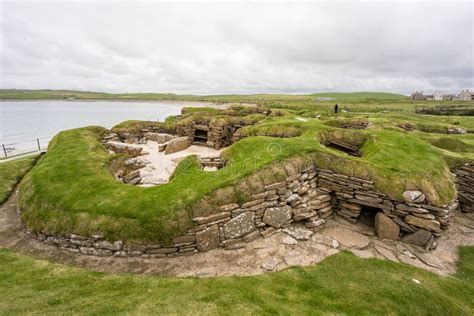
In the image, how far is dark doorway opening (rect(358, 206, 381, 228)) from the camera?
811 centimetres

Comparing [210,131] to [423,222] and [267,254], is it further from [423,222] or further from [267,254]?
[423,222]

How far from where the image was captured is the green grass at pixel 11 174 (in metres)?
10.1

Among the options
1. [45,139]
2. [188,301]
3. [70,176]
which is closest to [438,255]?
[188,301]

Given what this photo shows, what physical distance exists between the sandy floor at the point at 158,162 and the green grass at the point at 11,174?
605 centimetres

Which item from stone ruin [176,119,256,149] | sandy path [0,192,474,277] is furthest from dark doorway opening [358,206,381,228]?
stone ruin [176,119,256,149]

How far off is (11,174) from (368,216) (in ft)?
59.8

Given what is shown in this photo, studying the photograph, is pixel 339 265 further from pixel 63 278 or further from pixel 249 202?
pixel 63 278

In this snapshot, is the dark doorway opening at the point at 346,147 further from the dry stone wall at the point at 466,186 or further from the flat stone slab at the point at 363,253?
the flat stone slab at the point at 363,253

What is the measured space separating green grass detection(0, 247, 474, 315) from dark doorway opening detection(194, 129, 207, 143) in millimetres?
15405

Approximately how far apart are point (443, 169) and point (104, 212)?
12499mm

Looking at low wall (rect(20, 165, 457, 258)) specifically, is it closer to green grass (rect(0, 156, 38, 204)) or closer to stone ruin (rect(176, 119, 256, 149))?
green grass (rect(0, 156, 38, 204))

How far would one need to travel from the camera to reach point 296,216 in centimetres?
766

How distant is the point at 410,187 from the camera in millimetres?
7234

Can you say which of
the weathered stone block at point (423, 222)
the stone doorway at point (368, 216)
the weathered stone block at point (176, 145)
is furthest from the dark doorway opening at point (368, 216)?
the weathered stone block at point (176, 145)
